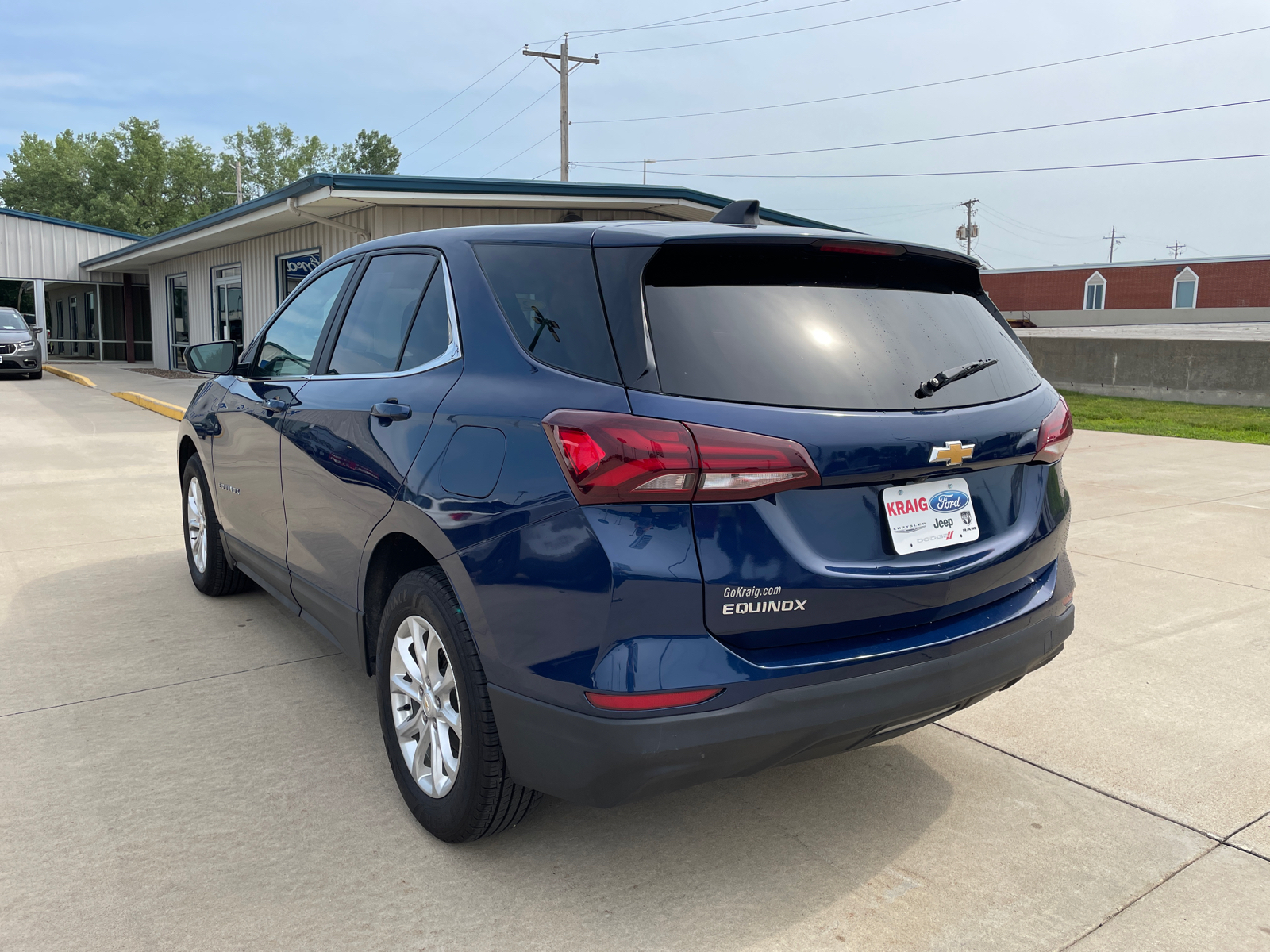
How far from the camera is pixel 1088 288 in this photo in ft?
184

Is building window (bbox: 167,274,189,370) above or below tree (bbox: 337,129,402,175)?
below

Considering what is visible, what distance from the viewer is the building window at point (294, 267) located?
18000 millimetres

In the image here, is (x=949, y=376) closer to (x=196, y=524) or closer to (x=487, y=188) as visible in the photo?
(x=196, y=524)

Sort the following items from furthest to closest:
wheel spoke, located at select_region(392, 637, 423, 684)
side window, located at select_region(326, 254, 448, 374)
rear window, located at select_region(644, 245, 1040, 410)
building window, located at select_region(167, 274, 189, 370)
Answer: building window, located at select_region(167, 274, 189, 370) < side window, located at select_region(326, 254, 448, 374) < wheel spoke, located at select_region(392, 637, 423, 684) < rear window, located at select_region(644, 245, 1040, 410)

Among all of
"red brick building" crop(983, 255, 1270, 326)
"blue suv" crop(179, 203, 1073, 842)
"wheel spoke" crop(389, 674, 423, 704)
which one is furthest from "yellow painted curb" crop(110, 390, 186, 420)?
"red brick building" crop(983, 255, 1270, 326)

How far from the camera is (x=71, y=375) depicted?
81.2 ft

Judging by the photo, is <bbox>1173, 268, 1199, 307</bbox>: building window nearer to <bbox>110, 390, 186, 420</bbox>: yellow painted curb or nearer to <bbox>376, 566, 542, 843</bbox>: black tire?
<bbox>110, 390, 186, 420</bbox>: yellow painted curb

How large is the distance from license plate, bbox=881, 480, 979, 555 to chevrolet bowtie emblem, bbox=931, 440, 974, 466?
6 centimetres

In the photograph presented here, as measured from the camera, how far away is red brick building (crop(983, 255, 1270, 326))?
4978 cm

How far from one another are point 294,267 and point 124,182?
59.1 m

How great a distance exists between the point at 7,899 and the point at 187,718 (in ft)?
3.75

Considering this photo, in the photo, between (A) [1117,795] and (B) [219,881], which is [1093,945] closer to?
(A) [1117,795]

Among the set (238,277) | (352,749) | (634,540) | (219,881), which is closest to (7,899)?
(219,881)

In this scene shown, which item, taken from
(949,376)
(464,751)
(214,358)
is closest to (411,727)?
(464,751)
